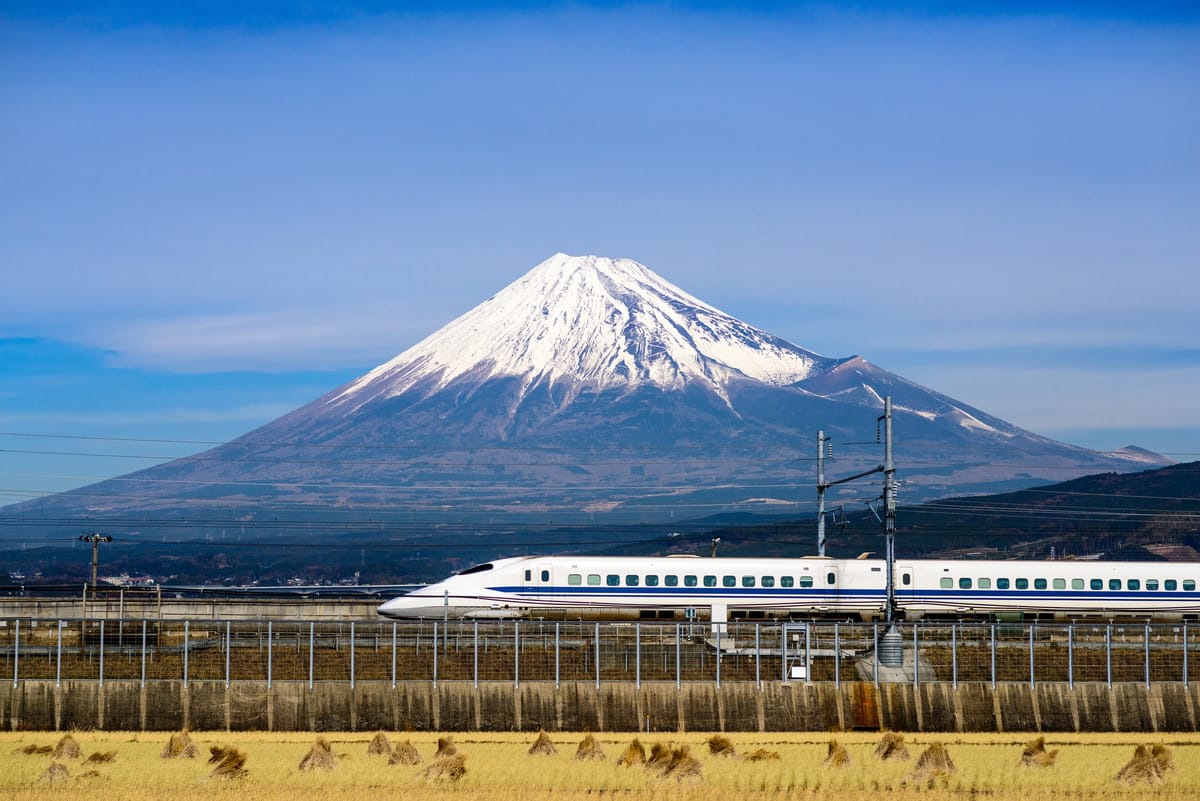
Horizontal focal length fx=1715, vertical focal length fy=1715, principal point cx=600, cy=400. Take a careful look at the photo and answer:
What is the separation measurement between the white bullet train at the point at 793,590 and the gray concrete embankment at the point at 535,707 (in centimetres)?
2531

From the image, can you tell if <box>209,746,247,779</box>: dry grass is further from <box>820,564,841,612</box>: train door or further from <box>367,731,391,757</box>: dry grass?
<box>820,564,841,612</box>: train door

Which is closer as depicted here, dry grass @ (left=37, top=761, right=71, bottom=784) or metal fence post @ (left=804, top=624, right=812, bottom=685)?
dry grass @ (left=37, top=761, right=71, bottom=784)

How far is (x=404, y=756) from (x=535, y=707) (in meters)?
9.43

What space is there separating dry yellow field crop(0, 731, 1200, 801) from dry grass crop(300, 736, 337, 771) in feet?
0.76

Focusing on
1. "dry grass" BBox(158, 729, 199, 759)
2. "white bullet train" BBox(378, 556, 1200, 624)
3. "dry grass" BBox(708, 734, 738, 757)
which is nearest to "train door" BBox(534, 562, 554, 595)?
"white bullet train" BBox(378, 556, 1200, 624)

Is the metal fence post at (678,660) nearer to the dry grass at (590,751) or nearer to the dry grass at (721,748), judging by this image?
the dry grass at (721,748)

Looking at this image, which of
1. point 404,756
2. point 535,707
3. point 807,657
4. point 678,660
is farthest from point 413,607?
point 404,756

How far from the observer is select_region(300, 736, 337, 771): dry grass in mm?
38469

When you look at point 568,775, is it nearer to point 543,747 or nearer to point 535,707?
point 543,747

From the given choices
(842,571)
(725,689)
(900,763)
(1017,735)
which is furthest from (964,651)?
(842,571)

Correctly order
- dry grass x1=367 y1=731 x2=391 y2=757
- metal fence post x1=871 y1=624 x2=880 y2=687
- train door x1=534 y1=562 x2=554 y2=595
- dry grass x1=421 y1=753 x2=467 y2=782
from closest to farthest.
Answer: dry grass x1=421 y1=753 x2=467 y2=782, dry grass x1=367 y1=731 x2=391 y2=757, metal fence post x1=871 y1=624 x2=880 y2=687, train door x1=534 y1=562 x2=554 y2=595

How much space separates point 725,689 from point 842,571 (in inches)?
1191

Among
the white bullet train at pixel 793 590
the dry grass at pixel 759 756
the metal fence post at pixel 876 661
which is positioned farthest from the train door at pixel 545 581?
the dry grass at pixel 759 756

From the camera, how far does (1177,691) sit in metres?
49.4
